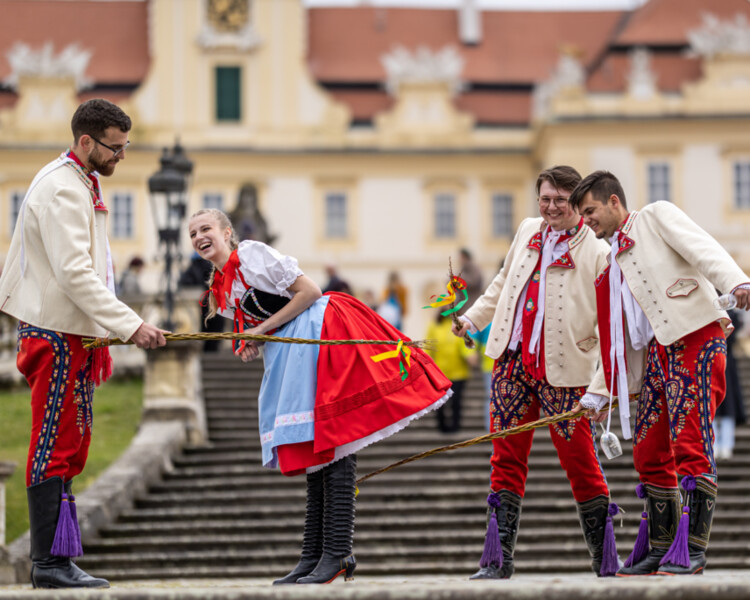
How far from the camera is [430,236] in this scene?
39.3 meters

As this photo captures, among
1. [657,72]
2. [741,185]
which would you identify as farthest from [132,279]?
[741,185]

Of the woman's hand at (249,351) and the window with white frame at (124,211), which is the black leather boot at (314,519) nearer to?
the woman's hand at (249,351)

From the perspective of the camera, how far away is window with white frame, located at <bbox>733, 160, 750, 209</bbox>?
3703cm

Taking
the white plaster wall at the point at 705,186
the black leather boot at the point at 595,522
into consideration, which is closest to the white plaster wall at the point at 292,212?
the white plaster wall at the point at 705,186

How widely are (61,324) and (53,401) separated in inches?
12.8

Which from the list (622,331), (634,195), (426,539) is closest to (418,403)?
(622,331)

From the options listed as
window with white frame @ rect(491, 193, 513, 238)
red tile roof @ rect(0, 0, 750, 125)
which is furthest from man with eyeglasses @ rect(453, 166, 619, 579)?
window with white frame @ rect(491, 193, 513, 238)

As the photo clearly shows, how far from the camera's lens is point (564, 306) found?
20.2 ft

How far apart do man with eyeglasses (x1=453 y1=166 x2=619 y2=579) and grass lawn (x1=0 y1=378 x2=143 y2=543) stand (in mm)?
4838

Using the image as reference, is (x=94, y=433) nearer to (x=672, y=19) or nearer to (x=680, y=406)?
(x=680, y=406)

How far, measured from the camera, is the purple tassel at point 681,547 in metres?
5.30

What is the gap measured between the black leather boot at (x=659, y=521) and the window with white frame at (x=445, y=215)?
1332 inches

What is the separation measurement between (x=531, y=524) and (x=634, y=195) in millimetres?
27253

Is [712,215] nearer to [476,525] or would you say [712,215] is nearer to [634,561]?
[476,525]
